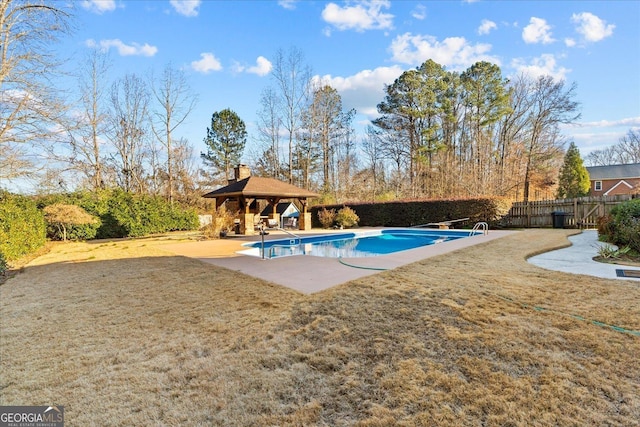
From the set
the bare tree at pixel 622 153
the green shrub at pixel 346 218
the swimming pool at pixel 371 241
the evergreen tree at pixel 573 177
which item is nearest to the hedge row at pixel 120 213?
the swimming pool at pixel 371 241

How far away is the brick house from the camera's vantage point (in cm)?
3136

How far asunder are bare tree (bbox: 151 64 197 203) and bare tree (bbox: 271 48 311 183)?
6635 mm

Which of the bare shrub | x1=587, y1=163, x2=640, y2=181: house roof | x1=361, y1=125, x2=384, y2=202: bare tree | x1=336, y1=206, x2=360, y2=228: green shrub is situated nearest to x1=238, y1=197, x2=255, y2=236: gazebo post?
the bare shrub

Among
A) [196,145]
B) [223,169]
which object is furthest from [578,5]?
[196,145]

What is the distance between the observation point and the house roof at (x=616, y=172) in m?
31.7

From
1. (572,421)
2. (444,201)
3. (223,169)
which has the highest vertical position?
(223,169)

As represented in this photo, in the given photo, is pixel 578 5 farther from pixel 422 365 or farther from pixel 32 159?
pixel 32 159

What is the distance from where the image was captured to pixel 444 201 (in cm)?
1697

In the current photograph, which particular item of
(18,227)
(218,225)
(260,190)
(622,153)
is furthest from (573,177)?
(18,227)

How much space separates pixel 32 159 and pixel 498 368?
1475cm

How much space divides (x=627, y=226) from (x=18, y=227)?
16763 millimetres

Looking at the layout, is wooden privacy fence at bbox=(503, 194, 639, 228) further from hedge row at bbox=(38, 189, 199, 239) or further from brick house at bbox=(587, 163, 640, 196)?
brick house at bbox=(587, 163, 640, 196)

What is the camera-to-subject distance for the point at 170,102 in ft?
70.8

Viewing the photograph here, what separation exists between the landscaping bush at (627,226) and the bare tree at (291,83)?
18896mm
